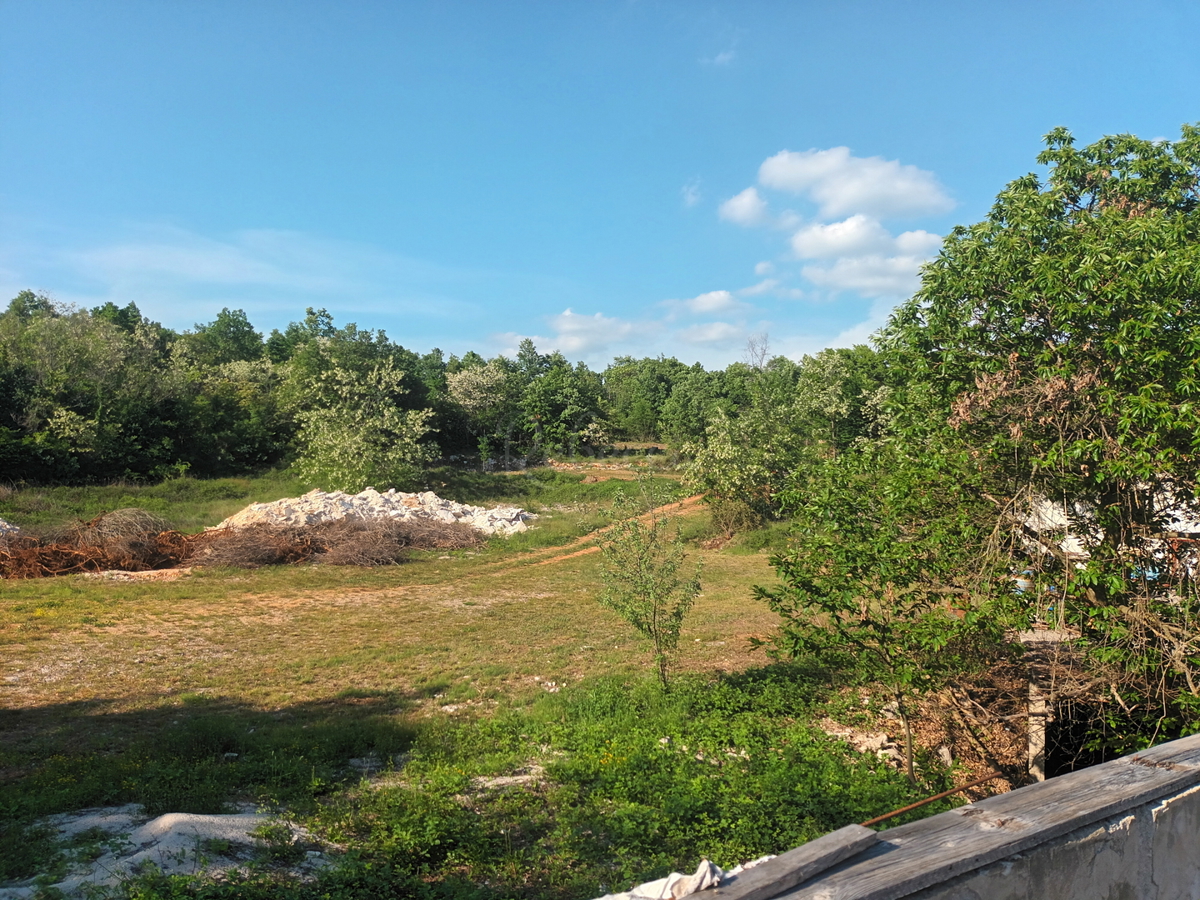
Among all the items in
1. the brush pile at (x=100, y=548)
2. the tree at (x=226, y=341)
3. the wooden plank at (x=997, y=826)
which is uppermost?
the tree at (x=226, y=341)

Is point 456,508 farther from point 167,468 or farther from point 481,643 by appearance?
point 481,643

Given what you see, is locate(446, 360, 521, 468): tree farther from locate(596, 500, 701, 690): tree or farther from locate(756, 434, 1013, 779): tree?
locate(756, 434, 1013, 779): tree

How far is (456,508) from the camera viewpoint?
25672 mm

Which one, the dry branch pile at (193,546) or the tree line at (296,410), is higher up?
the tree line at (296,410)

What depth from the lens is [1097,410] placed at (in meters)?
5.80

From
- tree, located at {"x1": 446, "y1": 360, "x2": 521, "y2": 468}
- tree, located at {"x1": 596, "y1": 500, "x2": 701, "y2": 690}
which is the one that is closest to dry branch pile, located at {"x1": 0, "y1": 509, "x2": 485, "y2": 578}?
tree, located at {"x1": 596, "y1": 500, "x2": 701, "y2": 690}

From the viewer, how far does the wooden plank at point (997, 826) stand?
6.36ft

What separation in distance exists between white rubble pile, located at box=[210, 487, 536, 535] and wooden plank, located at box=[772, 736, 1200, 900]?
68.7ft

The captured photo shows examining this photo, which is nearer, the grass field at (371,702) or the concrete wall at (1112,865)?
the concrete wall at (1112,865)

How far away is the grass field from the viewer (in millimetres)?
5195

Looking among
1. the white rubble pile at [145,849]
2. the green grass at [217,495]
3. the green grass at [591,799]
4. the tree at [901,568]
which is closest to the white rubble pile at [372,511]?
the green grass at [217,495]

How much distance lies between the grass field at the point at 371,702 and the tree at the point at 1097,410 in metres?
2.16

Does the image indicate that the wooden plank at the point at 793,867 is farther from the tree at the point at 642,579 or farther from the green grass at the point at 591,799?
the tree at the point at 642,579

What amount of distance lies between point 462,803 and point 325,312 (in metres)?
50.1
